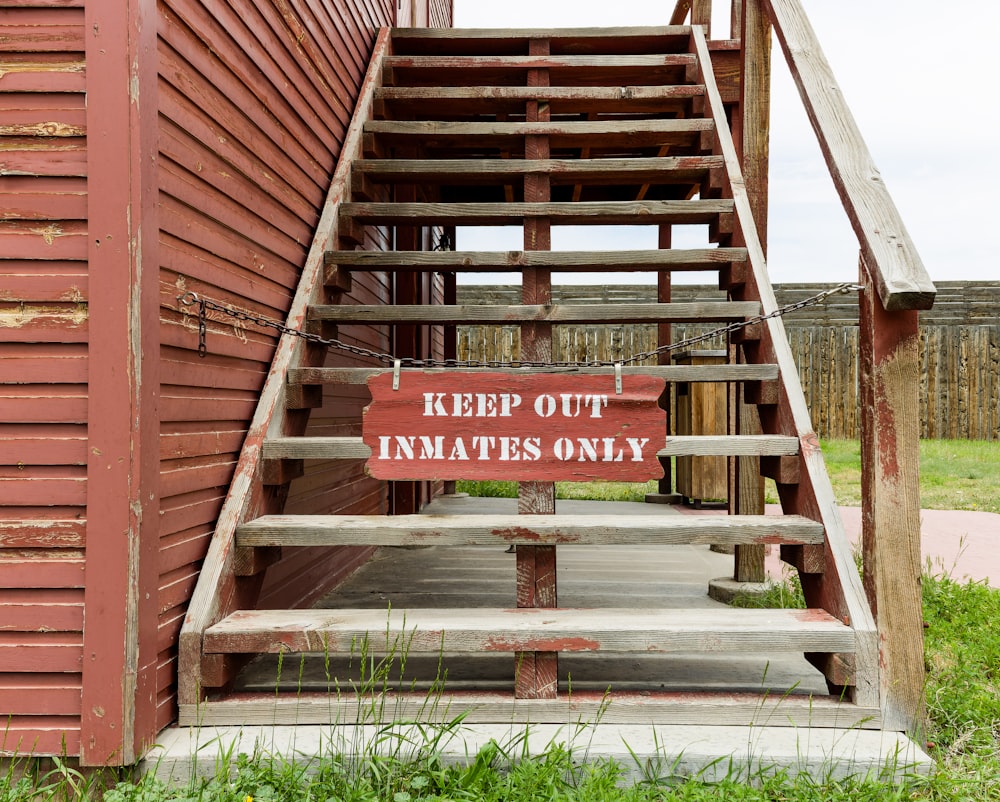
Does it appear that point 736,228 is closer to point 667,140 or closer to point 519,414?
point 667,140

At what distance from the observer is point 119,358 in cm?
182

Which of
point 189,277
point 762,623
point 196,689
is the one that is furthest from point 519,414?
point 196,689

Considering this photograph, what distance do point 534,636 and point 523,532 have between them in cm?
31

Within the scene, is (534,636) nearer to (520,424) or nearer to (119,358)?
(520,424)

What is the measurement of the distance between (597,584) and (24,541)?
8.35 ft

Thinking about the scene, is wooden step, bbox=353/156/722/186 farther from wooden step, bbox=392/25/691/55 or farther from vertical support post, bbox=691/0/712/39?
vertical support post, bbox=691/0/712/39

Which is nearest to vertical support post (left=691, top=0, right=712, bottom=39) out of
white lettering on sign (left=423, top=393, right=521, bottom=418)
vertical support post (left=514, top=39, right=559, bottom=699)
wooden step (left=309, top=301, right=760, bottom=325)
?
vertical support post (left=514, top=39, right=559, bottom=699)

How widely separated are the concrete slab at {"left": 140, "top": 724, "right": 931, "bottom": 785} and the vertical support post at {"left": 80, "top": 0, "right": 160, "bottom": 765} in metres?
0.16

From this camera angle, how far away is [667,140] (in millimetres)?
3801

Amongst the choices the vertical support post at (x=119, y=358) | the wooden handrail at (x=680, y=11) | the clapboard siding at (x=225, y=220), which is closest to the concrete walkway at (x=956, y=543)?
the clapboard siding at (x=225, y=220)

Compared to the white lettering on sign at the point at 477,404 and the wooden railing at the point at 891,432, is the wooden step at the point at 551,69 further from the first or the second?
the white lettering on sign at the point at 477,404

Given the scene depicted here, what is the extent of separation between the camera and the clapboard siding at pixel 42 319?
6.02 ft

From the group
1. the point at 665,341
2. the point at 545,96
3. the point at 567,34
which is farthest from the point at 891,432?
the point at 665,341

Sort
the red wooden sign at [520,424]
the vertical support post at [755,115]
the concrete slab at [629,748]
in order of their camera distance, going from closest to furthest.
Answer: the concrete slab at [629,748] < the red wooden sign at [520,424] < the vertical support post at [755,115]
